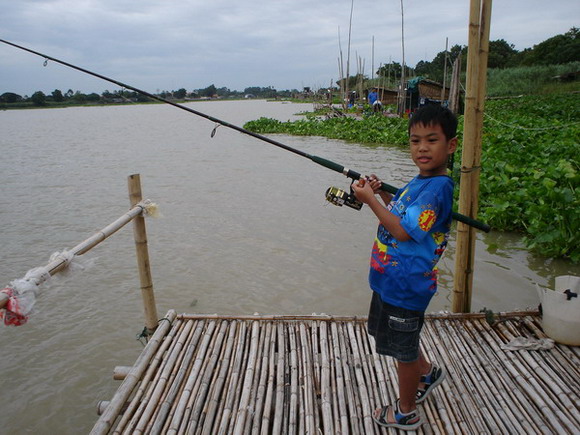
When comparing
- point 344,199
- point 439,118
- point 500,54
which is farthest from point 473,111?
point 500,54

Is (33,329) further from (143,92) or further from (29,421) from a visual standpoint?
(143,92)

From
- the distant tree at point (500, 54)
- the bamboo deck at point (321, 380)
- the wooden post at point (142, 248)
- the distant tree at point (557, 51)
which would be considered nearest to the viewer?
the bamboo deck at point (321, 380)

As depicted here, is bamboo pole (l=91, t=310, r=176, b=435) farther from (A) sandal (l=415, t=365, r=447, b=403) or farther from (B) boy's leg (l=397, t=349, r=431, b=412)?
(A) sandal (l=415, t=365, r=447, b=403)

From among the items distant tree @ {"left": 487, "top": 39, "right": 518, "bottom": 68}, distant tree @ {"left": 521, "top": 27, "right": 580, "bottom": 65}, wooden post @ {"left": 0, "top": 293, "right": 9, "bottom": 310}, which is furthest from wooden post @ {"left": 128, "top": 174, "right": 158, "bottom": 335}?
distant tree @ {"left": 487, "top": 39, "right": 518, "bottom": 68}

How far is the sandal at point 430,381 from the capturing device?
7.78 feet

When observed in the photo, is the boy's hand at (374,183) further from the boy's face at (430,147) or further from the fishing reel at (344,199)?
the boy's face at (430,147)

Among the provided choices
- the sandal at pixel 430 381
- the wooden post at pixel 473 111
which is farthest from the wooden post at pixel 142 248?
the wooden post at pixel 473 111

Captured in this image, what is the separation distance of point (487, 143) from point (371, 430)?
9.25m

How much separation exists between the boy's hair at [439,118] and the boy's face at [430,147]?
16mm

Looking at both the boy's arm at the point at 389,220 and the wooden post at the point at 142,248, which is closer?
the boy's arm at the point at 389,220

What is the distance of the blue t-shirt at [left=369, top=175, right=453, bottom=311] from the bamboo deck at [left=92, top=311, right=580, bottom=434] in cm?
84

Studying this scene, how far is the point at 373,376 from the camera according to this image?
266 cm

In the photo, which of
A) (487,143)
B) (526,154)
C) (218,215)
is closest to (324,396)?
(218,215)

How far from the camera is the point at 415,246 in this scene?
1.95 m
